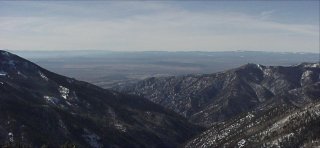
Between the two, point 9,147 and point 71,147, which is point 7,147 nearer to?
point 9,147

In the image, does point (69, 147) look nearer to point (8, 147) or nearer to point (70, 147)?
point (70, 147)

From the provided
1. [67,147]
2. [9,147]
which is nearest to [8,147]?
[9,147]

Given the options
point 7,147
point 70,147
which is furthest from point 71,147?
point 7,147

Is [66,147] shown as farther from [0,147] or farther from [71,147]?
[0,147]

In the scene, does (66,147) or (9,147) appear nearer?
(66,147)

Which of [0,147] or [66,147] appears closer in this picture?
[66,147]

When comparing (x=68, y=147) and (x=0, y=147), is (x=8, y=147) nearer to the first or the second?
(x=0, y=147)

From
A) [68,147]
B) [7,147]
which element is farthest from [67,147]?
[7,147]
